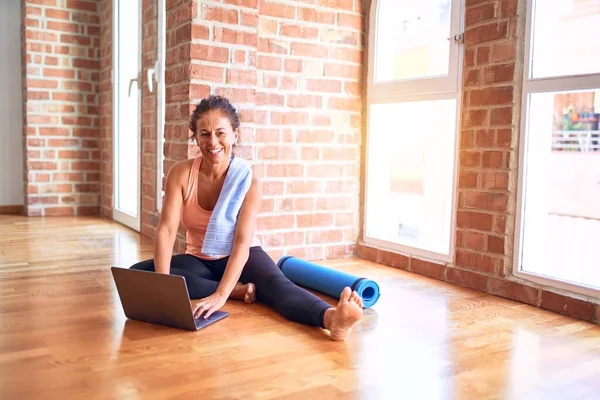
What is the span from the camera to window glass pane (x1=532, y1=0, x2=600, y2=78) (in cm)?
252

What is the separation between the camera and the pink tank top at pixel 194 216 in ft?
8.57

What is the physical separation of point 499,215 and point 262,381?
1583 mm

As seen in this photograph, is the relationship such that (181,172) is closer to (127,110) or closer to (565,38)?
(565,38)

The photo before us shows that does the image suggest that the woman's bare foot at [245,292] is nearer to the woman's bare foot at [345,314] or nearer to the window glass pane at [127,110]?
the woman's bare foot at [345,314]

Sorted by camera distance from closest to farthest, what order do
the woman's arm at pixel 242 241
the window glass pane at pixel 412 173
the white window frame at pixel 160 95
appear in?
the woman's arm at pixel 242 241 → the window glass pane at pixel 412 173 → the white window frame at pixel 160 95

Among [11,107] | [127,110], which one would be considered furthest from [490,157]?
[11,107]

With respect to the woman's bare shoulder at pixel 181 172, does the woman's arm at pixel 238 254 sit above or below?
below

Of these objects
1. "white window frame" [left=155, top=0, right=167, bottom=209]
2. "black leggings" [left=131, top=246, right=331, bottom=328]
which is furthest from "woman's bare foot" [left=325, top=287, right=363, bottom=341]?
"white window frame" [left=155, top=0, right=167, bottom=209]

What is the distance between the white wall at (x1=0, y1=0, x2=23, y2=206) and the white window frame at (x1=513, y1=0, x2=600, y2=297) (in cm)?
431

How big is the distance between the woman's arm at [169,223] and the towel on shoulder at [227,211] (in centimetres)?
16

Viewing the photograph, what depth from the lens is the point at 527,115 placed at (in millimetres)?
2758

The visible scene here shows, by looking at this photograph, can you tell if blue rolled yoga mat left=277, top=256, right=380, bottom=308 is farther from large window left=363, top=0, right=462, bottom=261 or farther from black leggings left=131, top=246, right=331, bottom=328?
large window left=363, top=0, right=462, bottom=261

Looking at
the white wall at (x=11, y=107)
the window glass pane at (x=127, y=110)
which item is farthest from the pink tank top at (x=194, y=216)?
the white wall at (x=11, y=107)

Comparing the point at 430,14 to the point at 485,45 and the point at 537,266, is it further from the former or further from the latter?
the point at 537,266
